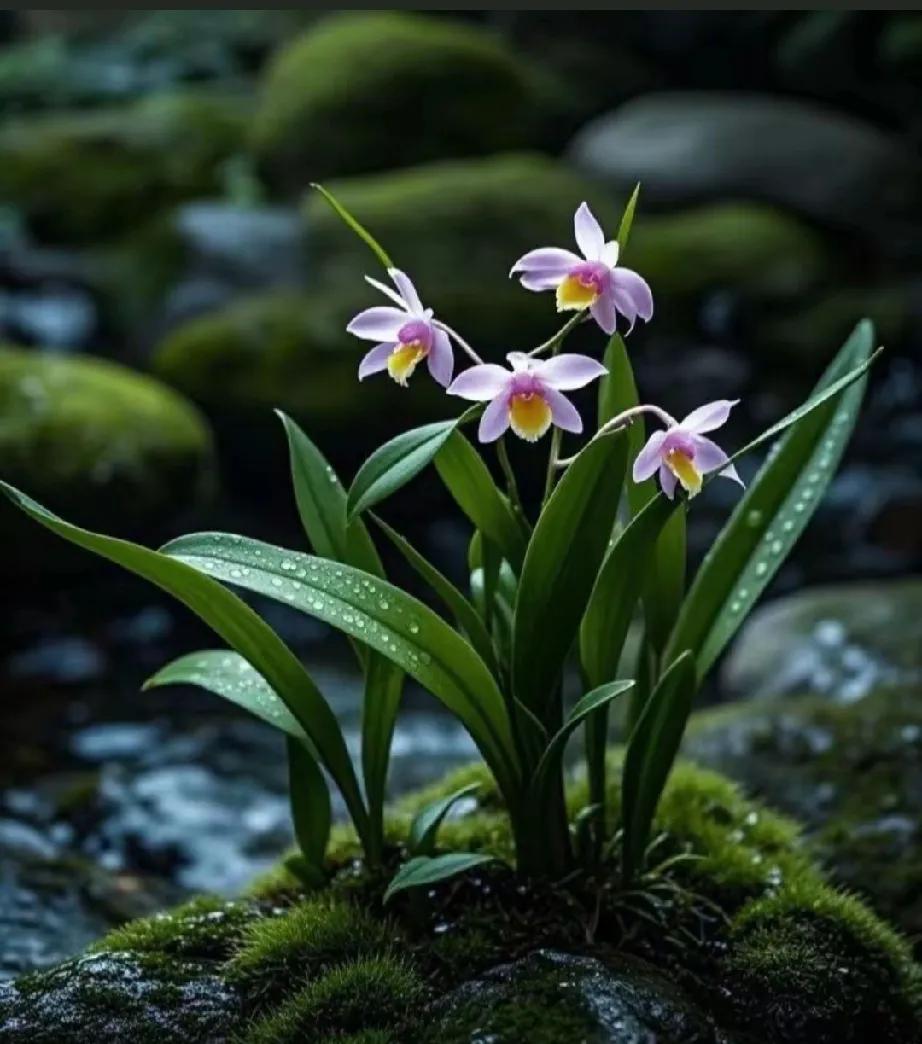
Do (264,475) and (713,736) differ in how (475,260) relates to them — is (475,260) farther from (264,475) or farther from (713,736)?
(713,736)

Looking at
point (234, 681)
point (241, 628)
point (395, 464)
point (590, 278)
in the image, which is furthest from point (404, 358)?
point (234, 681)

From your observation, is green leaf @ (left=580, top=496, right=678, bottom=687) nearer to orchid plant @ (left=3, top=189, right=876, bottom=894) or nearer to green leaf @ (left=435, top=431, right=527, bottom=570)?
orchid plant @ (left=3, top=189, right=876, bottom=894)

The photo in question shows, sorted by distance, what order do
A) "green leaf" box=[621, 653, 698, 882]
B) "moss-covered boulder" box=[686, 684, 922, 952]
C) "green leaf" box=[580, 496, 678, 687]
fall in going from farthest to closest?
"moss-covered boulder" box=[686, 684, 922, 952]
"green leaf" box=[621, 653, 698, 882]
"green leaf" box=[580, 496, 678, 687]

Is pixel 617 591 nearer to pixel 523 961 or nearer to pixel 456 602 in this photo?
pixel 456 602

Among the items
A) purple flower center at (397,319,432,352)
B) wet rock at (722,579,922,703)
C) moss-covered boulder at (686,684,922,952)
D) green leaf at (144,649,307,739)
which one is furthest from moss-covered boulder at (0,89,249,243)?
purple flower center at (397,319,432,352)

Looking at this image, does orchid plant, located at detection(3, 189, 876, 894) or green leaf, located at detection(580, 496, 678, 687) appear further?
green leaf, located at detection(580, 496, 678, 687)

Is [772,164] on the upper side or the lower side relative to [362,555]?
upper

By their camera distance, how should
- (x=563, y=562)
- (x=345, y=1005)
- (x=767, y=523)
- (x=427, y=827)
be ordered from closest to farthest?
(x=345, y=1005) < (x=563, y=562) < (x=427, y=827) < (x=767, y=523)

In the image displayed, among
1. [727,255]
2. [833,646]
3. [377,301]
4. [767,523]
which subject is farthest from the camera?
[727,255]
